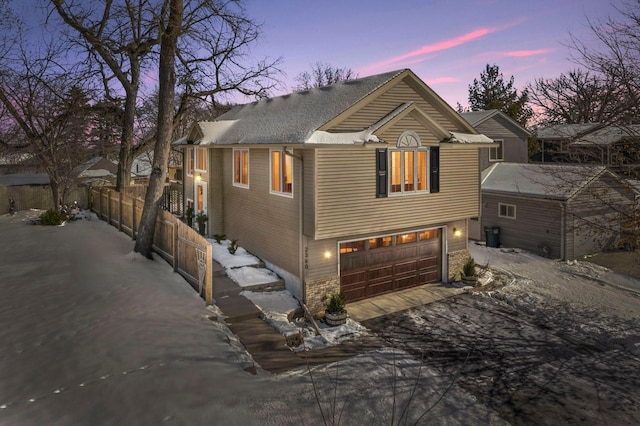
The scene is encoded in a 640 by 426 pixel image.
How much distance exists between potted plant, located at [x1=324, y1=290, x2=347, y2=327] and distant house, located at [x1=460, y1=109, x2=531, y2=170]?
1864 cm

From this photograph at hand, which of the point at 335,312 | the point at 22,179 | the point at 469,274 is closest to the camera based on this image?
the point at 335,312

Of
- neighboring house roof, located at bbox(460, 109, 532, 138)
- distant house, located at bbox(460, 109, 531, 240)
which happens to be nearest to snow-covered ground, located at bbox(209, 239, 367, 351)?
distant house, located at bbox(460, 109, 531, 240)

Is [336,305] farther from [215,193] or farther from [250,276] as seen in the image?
[215,193]

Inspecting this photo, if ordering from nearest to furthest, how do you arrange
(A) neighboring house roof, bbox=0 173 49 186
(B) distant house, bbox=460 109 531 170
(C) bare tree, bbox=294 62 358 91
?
(B) distant house, bbox=460 109 531 170, (A) neighboring house roof, bbox=0 173 49 186, (C) bare tree, bbox=294 62 358 91

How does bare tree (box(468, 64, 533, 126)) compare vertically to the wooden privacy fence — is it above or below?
above

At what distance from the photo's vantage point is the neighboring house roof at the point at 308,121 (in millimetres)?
12922

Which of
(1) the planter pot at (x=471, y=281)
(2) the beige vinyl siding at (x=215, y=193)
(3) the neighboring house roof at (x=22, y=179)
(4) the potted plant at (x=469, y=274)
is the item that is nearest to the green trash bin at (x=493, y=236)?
(4) the potted plant at (x=469, y=274)

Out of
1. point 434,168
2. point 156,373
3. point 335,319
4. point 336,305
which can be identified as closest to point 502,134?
point 434,168

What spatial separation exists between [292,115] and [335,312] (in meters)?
7.18

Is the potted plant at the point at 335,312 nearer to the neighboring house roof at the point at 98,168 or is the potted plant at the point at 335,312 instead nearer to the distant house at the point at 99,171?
the distant house at the point at 99,171

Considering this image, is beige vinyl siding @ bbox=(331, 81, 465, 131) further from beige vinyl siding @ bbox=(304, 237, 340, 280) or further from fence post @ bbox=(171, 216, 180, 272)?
fence post @ bbox=(171, 216, 180, 272)

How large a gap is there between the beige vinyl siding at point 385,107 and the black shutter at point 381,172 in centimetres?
103

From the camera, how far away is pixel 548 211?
20.6 m

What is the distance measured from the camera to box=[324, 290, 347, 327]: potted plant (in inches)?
496
